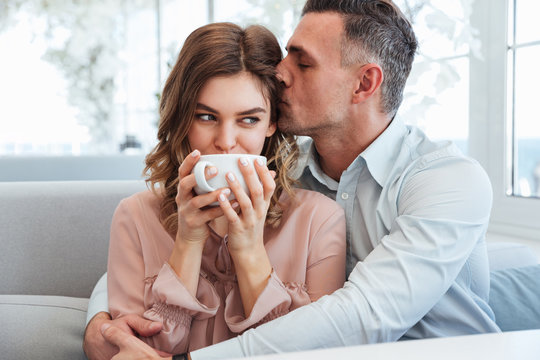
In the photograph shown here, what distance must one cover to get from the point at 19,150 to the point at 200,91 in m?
5.44

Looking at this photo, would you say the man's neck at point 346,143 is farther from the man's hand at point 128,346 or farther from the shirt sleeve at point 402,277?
the man's hand at point 128,346

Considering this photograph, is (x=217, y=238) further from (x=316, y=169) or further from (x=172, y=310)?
(x=316, y=169)

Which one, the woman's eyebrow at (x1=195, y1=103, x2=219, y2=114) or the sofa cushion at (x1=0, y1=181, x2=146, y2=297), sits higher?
the woman's eyebrow at (x1=195, y1=103, x2=219, y2=114)

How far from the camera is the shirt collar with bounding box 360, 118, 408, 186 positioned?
4.27 ft

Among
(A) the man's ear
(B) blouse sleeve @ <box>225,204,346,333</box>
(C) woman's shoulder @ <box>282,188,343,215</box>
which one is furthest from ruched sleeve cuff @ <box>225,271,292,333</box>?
(A) the man's ear

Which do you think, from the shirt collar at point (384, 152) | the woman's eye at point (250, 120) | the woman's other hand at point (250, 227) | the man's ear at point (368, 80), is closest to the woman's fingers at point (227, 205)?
the woman's other hand at point (250, 227)

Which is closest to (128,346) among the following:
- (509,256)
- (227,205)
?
(227,205)

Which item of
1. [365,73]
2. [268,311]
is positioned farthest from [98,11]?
[268,311]

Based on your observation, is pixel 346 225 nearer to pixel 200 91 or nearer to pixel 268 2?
pixel 200 91

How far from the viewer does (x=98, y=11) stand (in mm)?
5965

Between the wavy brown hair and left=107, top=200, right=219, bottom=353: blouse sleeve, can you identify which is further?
the wavy brown hair

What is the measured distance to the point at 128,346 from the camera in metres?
1.03

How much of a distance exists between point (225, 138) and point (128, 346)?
473 mm

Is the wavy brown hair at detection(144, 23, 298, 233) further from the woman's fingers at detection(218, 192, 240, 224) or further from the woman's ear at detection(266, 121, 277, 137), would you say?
the woman's fingers at detection(218, 192, 240, 224)
